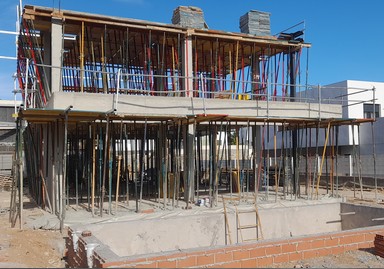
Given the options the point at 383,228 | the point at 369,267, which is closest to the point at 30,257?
the point at 369,267

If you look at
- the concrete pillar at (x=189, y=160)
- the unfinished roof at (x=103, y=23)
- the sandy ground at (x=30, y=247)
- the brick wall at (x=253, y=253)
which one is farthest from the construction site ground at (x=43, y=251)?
the unfinished roof at (x=103, y=23)

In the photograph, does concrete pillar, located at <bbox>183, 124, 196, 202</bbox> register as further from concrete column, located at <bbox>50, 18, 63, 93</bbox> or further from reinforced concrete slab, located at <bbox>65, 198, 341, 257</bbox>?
concrete column, located at <bbox>50, 18, 63, 93</bbox>

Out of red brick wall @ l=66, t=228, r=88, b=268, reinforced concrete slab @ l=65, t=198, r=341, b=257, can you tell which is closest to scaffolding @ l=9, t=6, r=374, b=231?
reinforced concrete slab @ l=65, t=198, r=341, b=257

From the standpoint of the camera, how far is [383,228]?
8281mm

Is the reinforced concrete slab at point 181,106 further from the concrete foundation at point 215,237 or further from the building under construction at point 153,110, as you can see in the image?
the concrete foundation at point 215,237

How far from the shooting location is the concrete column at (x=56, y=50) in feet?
41.3

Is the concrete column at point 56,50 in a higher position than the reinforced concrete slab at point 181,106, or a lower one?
higher

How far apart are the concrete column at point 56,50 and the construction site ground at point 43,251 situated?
383cm

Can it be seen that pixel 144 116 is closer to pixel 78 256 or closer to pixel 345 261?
pixel 78 256

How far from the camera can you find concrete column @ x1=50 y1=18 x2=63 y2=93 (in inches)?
495

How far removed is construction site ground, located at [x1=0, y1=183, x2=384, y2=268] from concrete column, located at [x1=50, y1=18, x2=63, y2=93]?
3.83m

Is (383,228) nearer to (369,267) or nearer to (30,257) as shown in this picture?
(369,267)

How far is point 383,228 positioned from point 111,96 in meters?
7.63

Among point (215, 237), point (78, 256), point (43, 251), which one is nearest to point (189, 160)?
point (215, 237)
